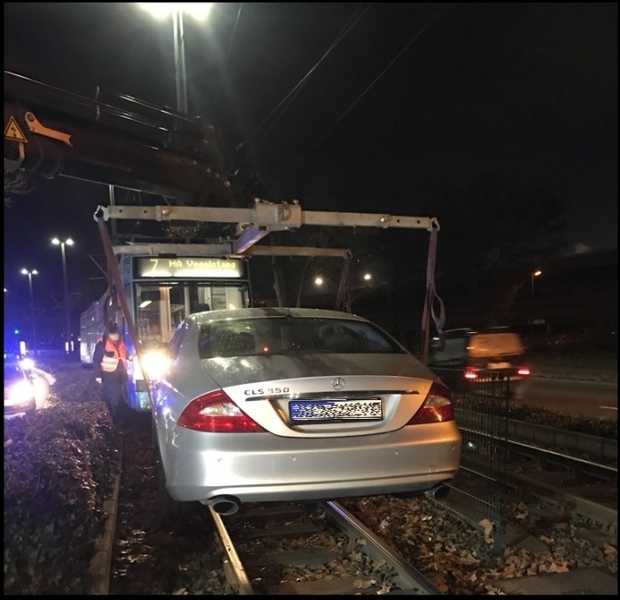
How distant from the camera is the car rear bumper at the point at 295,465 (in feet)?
13.1

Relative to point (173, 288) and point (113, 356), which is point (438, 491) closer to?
point (173, 288)

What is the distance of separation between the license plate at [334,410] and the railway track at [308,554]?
2.94 feet

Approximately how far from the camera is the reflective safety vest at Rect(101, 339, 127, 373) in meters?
10.5

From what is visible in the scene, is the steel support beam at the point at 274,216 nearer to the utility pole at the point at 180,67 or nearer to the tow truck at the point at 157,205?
the tow truck at the point at 157,205

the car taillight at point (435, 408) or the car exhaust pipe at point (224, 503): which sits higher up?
the car taillight at point (435, 408)

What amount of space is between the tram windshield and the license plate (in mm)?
6743

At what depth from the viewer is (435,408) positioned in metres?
4.45

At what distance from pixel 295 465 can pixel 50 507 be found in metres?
1.61

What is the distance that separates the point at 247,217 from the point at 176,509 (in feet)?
9.48

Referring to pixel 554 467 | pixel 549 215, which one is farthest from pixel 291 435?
pixel 549 215

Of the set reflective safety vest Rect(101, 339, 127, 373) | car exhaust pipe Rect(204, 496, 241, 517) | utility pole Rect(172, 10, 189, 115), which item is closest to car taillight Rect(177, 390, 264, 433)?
car exhaust pipe Rect(204, 496, 241, 517)

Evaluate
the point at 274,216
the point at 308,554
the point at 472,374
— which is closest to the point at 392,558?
the point at 308,554

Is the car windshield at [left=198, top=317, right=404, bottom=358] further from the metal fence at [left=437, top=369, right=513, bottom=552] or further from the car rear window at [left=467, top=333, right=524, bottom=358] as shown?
the car rear window at [left=467, top=333, right=524, bottom=358]

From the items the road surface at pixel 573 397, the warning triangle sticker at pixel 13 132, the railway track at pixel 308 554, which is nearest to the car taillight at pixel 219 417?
the railway track at pixel 308 554
